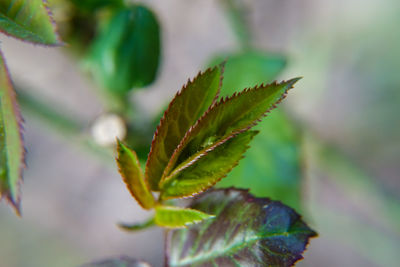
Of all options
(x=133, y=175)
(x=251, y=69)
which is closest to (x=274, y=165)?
(x=251, y=69)

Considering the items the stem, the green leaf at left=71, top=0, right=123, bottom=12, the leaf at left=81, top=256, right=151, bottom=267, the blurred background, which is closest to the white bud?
the stem

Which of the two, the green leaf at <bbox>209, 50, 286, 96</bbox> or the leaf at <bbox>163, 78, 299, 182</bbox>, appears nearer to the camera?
the leaf at <bbox>163, 78, 299, 182</bbox>

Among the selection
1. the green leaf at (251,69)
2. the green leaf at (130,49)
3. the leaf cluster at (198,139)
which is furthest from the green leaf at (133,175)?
the green leaf at (251,69)

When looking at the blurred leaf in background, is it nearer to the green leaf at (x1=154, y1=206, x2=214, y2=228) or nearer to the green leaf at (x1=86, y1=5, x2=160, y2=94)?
the green leaf at (x1=86, y1=5, x2=160, y2=94)

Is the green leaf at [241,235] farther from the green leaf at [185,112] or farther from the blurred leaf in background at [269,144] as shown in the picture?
the blurred leaf in background at [269,144]

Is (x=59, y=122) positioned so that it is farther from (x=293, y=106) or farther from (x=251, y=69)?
(x=293, y=106)
